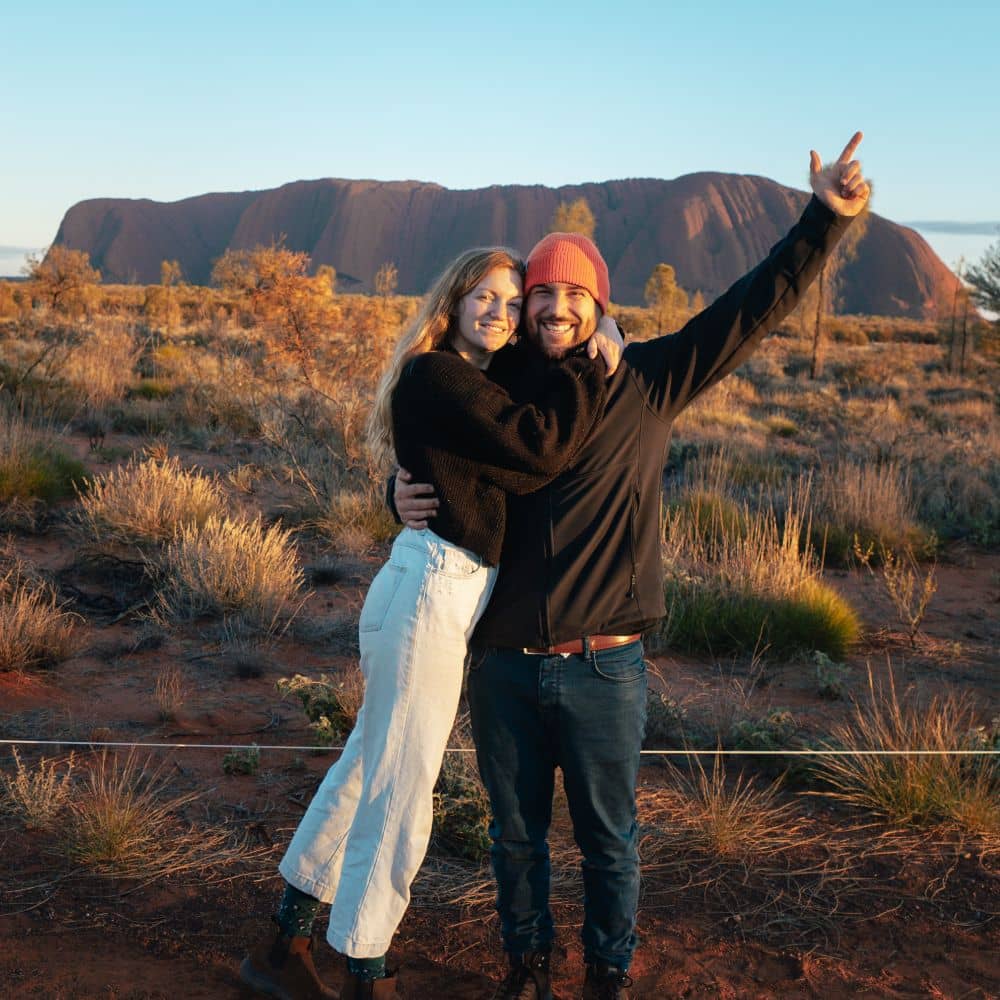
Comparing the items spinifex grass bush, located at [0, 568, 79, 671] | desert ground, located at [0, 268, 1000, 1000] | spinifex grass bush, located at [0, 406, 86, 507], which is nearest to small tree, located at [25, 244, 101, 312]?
desert ground, located at [0, 268, 1000, 1000]

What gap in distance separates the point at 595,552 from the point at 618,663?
0.79 ft

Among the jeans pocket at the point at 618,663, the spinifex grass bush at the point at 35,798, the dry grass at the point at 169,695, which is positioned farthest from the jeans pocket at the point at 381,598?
the dry grass at the point at 169,695

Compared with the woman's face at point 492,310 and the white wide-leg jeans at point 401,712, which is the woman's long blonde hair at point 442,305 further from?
the white wide-leg jeans at point 401,712

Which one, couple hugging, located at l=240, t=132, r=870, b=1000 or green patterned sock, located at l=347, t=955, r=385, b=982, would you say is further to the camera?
green patterned sock, located at l=347, t=955, r=385, b=982

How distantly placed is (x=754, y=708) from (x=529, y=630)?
9.61ft

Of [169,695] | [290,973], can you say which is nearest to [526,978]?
[290,973]

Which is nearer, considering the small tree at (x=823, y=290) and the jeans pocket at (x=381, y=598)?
the jeans pocket at (x=381, y=598)

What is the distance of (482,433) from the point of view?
79.4 inches

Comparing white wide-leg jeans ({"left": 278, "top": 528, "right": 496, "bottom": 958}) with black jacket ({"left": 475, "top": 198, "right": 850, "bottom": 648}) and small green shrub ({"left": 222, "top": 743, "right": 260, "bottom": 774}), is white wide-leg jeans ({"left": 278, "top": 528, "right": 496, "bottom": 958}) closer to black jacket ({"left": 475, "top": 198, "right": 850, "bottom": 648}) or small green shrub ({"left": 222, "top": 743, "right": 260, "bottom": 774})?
black jacket ({"left": 475, "top": 198, "right": 850, "bottom": 648})

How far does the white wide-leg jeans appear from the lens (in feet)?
6.90

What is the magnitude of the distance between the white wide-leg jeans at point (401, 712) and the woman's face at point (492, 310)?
0.43 metres

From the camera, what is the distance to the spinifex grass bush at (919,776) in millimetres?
3459

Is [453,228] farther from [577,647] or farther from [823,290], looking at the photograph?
[577,647]

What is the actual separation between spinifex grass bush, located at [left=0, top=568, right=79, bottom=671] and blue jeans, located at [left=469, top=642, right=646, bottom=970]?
3.28m
